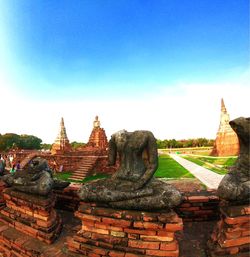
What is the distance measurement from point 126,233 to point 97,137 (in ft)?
70.5

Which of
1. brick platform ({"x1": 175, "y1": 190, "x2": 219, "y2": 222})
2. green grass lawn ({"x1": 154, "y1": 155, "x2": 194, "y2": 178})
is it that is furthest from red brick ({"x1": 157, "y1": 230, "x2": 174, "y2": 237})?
green grass lawn ({"x1": 154, "y1": 155, "x2": 194, "y2": 178})

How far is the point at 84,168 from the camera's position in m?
15.7

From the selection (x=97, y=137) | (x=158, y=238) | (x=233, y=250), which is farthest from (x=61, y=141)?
(x=233, y=250)

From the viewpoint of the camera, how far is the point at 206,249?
259cm

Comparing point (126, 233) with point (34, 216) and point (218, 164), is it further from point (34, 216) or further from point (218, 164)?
point (218, 164)

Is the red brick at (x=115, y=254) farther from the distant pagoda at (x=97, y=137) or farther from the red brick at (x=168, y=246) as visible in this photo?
the distant pagoda at (x=97, y=137)

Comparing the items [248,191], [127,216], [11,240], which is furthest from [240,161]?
[11,240]

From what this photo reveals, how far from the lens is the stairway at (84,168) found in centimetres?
1473

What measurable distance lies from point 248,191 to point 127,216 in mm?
1287

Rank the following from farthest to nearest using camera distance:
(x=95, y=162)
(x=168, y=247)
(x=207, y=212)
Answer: (x=95, y=162), (x=207, y=212), (x=168, y=247)

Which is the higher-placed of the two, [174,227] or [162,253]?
[174,227]

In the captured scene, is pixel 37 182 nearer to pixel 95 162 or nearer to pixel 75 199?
pixel 75 199

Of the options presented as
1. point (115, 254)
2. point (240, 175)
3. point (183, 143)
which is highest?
point (183, 143)

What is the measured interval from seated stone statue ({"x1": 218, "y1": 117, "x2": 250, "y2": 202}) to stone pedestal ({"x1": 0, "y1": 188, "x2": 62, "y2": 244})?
6.90 feet
